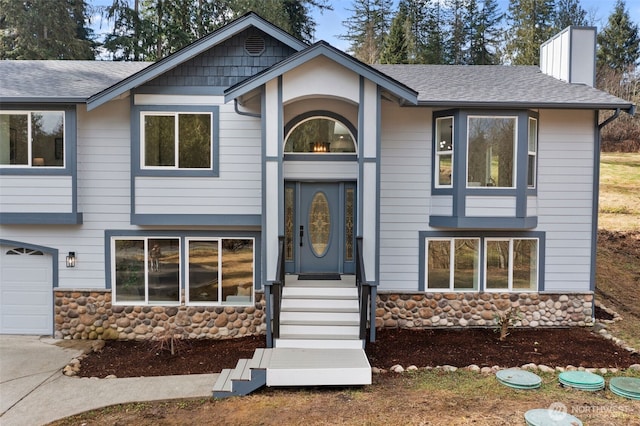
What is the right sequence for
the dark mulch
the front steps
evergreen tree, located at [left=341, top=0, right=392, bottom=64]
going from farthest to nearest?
evergreen tree, located at [left=341, top=0, right=392, bottom=64] → the dark mulch → the front steps

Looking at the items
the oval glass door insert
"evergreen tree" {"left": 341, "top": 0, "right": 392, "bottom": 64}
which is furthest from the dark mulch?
"evergreen tree" {"left": 341, "top": 0, "right": 392, "bottom": 64}

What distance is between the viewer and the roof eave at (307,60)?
7.53m

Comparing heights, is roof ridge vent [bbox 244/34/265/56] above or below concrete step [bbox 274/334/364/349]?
above

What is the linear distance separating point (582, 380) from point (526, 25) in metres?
26.3

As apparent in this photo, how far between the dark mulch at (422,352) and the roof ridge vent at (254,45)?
18.3 ft

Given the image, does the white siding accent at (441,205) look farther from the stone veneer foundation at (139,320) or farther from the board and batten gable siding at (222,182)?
the stone veneer foundation at (139,320)

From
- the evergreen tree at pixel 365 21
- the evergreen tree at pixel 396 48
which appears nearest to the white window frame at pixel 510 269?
the evergreen tree at pixel 396 48

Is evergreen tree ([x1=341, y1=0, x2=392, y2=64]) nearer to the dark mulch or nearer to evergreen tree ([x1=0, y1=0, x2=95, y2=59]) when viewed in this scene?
evergreen tree ([x1=0, y1=0, x2=95, y2=59])

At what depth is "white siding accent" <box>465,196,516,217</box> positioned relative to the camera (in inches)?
340

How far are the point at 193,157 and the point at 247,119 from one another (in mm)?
1265

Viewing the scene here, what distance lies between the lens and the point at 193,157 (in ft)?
28.2

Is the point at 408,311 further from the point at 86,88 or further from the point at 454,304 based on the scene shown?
the point at 86,88

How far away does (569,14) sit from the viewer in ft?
89.0

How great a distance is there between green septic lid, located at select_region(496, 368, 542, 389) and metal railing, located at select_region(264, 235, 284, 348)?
343 centimetres
